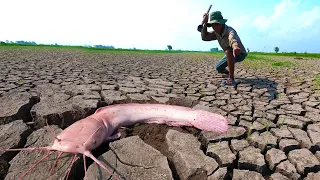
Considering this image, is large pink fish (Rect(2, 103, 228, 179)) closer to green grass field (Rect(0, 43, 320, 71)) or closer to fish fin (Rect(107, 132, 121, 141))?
fish fin (Rect(107, 132, 121, 141))

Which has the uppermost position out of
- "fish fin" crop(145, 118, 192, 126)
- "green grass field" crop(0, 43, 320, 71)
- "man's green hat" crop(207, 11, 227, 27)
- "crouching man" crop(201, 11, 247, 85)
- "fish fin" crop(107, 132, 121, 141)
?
"man's green hat" crop(207, 11, 227, 27)

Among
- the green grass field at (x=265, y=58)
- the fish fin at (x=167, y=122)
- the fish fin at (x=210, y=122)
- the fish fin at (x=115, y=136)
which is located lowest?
the green grass field at (x=265, y=58)

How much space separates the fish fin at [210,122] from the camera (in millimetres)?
2195

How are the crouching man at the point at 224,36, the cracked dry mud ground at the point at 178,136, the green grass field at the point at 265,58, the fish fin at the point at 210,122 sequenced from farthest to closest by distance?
1. the green grass field at the point at 265,58
2. the crouching man at the point at 224,36
3. the fish fin at the point at 210,122
4. the cracked dry mud ground at the point at 178,136

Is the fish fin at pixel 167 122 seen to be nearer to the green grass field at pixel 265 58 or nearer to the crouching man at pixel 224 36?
the crouching man at pixel 224 36

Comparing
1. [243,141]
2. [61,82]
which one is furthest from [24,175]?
[61,82]

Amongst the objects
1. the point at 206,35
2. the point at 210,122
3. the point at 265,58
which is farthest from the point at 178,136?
the point at 265,58

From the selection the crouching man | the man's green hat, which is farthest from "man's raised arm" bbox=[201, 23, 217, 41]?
the man's green hat

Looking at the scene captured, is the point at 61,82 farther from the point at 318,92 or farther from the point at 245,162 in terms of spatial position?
the point at 318,92

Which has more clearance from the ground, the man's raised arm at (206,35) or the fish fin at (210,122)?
the man's raised arm at (206,35)

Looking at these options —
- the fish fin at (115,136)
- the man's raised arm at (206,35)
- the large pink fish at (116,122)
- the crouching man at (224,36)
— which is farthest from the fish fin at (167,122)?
the man's raised arm at (206,35)

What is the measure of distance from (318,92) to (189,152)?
2.88 meters

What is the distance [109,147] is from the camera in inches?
73.0

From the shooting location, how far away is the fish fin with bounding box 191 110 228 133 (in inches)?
86.4
